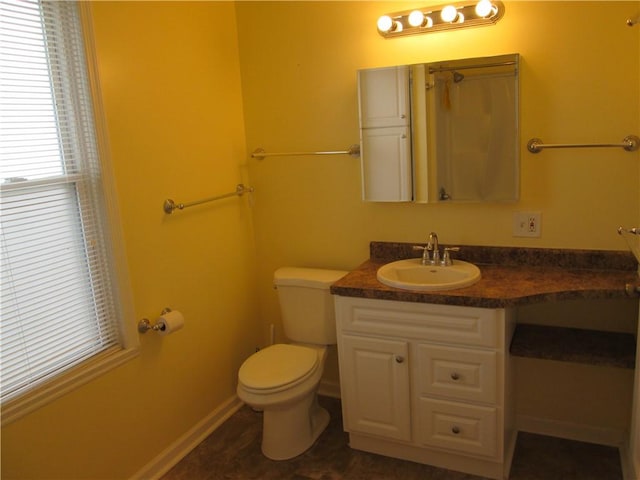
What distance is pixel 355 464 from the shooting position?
2.38 m

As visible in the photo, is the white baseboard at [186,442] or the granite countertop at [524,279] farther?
the white baseboard at [186,442]

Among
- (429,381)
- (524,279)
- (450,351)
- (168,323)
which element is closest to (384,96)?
(524,279)

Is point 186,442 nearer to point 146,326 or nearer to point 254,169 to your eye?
point 146,326

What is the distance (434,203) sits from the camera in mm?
2525

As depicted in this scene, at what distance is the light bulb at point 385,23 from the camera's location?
2.35 m

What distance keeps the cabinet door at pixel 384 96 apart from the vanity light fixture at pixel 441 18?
17 centimetres

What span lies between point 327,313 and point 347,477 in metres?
0.75

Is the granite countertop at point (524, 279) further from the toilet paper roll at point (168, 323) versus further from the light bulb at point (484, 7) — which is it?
the light bulb at point (484, 7)

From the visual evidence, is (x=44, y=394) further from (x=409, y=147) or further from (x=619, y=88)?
(x=619, y=88)

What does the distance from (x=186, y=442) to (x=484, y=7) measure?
2367 mm

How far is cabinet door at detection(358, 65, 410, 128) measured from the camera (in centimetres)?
241

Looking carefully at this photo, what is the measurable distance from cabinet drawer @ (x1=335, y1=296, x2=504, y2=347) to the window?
3.29ft

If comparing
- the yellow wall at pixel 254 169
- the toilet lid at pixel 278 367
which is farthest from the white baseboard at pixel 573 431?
the toilet lid at pixel 278 367

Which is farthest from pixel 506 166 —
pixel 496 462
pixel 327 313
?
pixel 496 462
